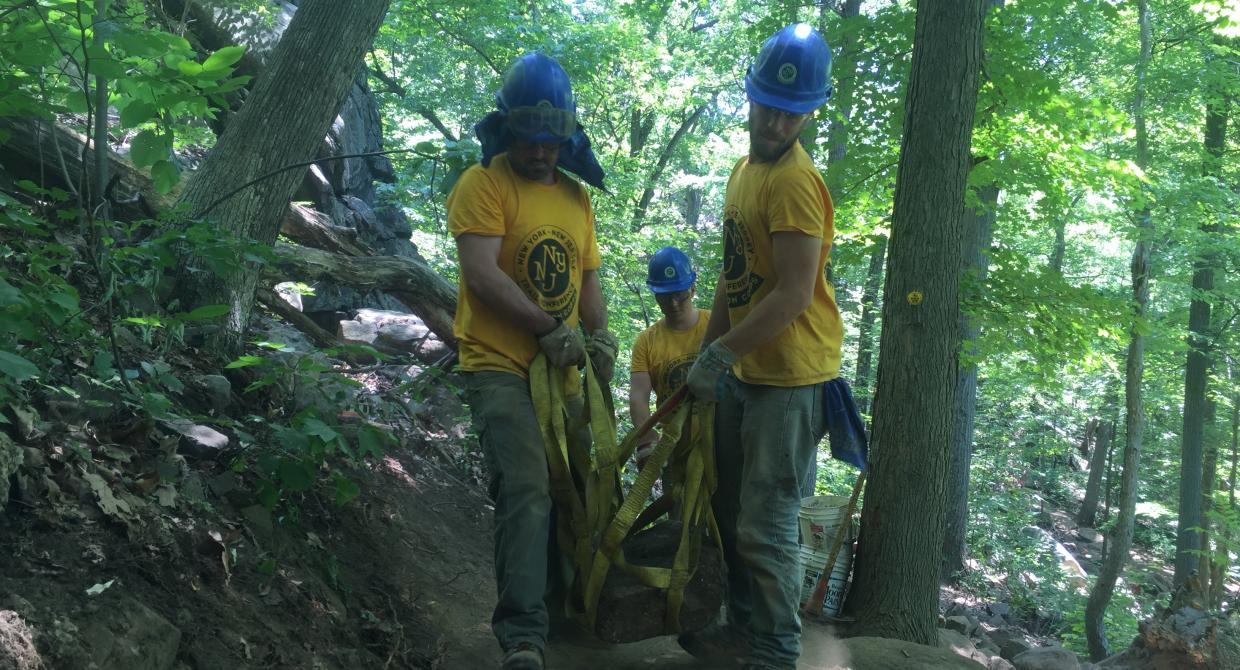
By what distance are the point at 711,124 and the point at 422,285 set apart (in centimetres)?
2244

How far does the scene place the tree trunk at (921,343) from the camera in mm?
4562

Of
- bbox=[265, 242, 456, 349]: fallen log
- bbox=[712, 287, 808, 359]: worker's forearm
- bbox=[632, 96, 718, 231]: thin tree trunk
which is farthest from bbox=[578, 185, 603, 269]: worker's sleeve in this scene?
bbox=[632, 96, 718, 231]: thin tree trunk

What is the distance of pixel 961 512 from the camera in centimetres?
1403

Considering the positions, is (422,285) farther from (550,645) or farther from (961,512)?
(961,512)

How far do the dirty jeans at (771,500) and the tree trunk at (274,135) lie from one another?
3222 millimetres

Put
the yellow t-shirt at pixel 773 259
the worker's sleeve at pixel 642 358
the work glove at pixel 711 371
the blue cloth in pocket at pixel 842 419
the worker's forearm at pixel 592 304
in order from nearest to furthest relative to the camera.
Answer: the yellow t-shirt at pixel 773 259 < the work glove at pixel 711 371 < the blue cloth in pocket at pixel 842 419 < the worker's forearm at pixel 592 304 < the worker's sleeve at pixel 642 358

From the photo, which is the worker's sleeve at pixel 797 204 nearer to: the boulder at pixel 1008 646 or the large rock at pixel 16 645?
the large rock at pixel 16 645

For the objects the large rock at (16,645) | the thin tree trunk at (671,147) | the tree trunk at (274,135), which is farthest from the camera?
the thin tree trunk at (671,147)

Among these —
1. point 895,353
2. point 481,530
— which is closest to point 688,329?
point 895,353

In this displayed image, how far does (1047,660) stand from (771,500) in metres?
5.37

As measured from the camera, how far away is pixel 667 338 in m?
5.49

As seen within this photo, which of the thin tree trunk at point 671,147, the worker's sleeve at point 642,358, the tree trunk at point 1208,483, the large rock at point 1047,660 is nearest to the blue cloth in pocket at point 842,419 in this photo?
the worker's sleeve at point 642,358

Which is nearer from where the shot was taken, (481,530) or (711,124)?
(481,530)

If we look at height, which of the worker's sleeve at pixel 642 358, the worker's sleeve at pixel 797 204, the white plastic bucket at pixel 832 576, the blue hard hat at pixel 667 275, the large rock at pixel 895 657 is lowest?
the large rock at pixel 895 657
